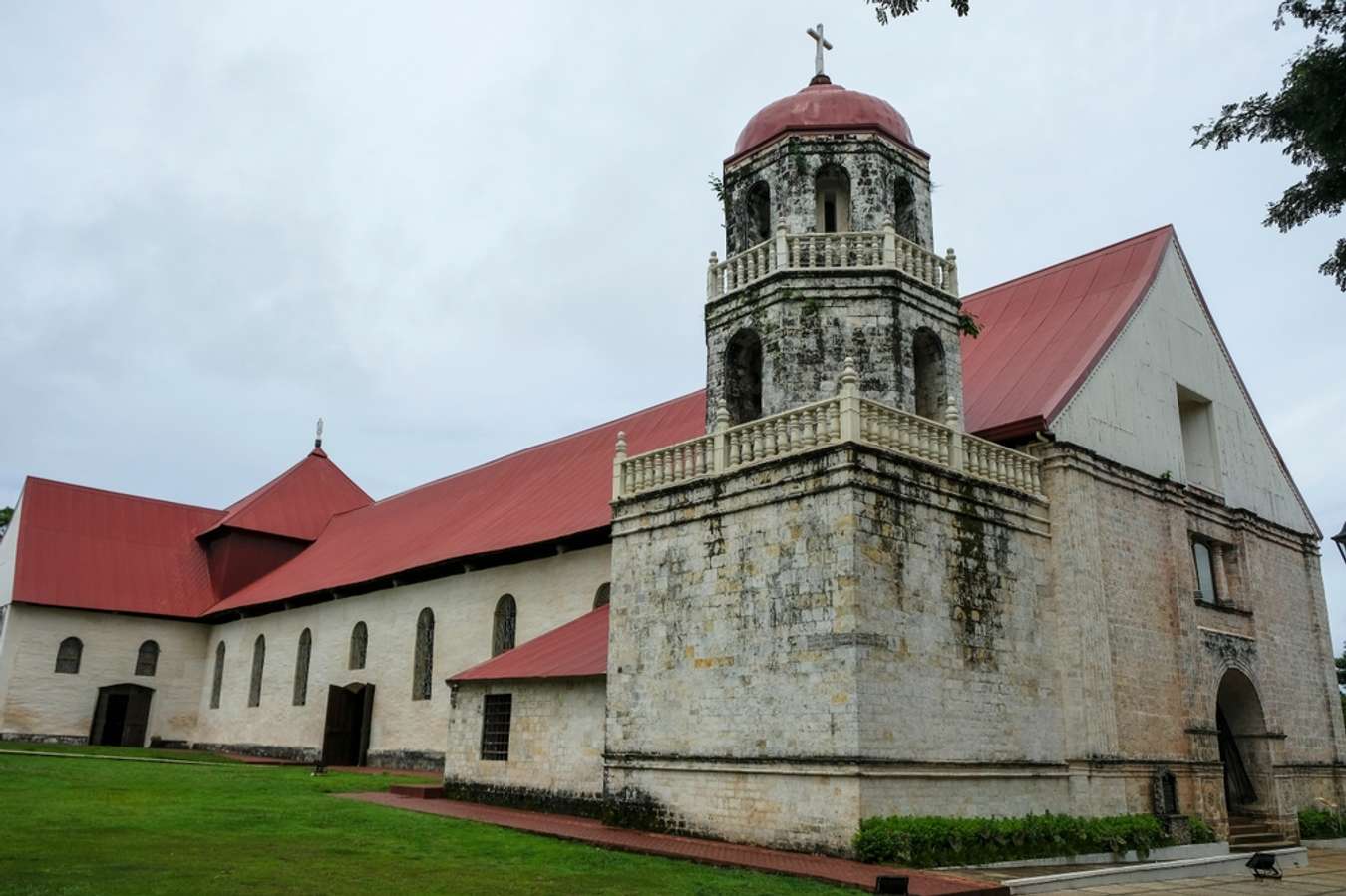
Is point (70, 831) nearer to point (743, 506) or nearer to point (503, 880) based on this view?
point (503, 880)

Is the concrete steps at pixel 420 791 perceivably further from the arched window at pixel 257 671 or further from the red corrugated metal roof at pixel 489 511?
the arched window at pixel 257 671

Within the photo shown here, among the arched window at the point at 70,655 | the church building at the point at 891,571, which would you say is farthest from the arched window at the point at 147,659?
the church building at the point at 891,571

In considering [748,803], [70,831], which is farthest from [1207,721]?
[70,831]

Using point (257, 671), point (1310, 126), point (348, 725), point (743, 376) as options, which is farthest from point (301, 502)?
point (1310, 126)

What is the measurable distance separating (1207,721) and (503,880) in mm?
12448

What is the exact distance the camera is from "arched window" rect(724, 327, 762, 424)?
17406 mm

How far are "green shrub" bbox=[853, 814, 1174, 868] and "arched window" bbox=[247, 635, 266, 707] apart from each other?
24.3m

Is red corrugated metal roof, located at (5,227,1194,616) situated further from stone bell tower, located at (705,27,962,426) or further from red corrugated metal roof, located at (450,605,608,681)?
red corrugated metal roof, located at (450,605,608,681)

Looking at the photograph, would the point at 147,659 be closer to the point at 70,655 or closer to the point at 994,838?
the point at 70,655

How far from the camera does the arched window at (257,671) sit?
32.4 metres

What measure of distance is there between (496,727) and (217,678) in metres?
20.0

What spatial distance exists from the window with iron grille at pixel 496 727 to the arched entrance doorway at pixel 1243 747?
1226 cm

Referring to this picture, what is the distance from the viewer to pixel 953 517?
15.0 meters

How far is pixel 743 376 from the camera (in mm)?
17719
